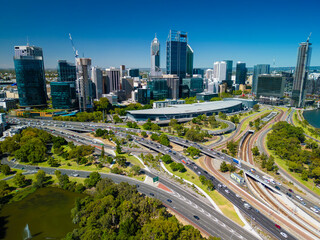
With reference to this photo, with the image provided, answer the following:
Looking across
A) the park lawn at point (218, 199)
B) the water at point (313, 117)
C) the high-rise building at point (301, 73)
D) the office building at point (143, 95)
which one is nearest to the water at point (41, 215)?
the park lawn at point (218, 199)

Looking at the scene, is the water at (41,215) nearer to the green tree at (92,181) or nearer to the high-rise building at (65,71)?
the green tree at (92,181)

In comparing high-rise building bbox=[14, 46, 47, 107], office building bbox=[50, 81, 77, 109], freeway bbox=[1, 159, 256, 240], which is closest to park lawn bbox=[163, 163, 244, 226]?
freeway bbox=[1, 159, 256, 240]

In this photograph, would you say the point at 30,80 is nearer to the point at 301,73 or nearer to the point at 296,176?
the point at 296,176

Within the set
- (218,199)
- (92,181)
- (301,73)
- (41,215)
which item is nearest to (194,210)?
(218,199)

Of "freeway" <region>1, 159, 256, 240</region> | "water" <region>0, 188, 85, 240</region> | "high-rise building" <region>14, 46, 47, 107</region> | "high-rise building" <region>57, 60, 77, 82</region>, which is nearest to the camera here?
"freeway" <region>1, 159, 256, 240</region>

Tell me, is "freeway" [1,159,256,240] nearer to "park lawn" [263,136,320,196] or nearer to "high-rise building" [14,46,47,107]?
"park lawn" [263,136,320,196]

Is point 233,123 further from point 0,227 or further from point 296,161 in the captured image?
point 0,227
